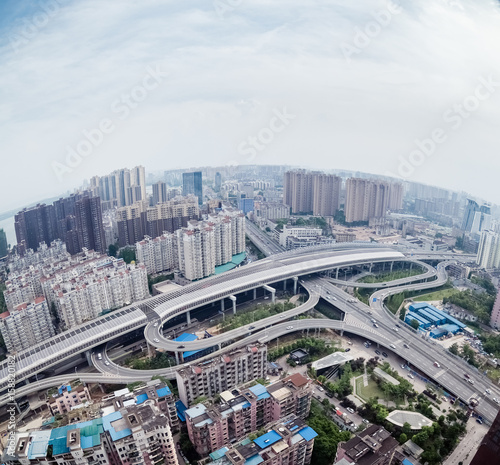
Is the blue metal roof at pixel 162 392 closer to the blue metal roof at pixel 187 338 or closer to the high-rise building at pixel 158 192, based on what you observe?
the blue metal roof at pixel 187 338

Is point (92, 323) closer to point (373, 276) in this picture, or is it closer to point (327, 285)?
point (327, 285)

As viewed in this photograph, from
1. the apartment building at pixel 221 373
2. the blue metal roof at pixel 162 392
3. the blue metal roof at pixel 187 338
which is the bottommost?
the blue metal roof at pixel 187 338

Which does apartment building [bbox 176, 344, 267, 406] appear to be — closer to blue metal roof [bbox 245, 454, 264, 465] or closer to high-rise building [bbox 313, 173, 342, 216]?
blue metal roof [bbox 245, 454, 264, 465]

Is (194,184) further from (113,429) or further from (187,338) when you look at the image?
(113,429)

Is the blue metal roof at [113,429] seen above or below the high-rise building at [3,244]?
above

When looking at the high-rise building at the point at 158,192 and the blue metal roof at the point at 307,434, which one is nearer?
the blue metal roof at the point at 307,434

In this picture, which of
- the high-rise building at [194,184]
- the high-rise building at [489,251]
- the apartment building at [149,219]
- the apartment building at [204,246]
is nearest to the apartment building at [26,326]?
the apartment building at [204,246]

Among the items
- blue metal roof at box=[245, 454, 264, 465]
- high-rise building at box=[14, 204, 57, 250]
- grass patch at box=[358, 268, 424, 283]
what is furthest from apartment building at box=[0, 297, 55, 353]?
grass patch at box=[358, 268, 424, 283]
